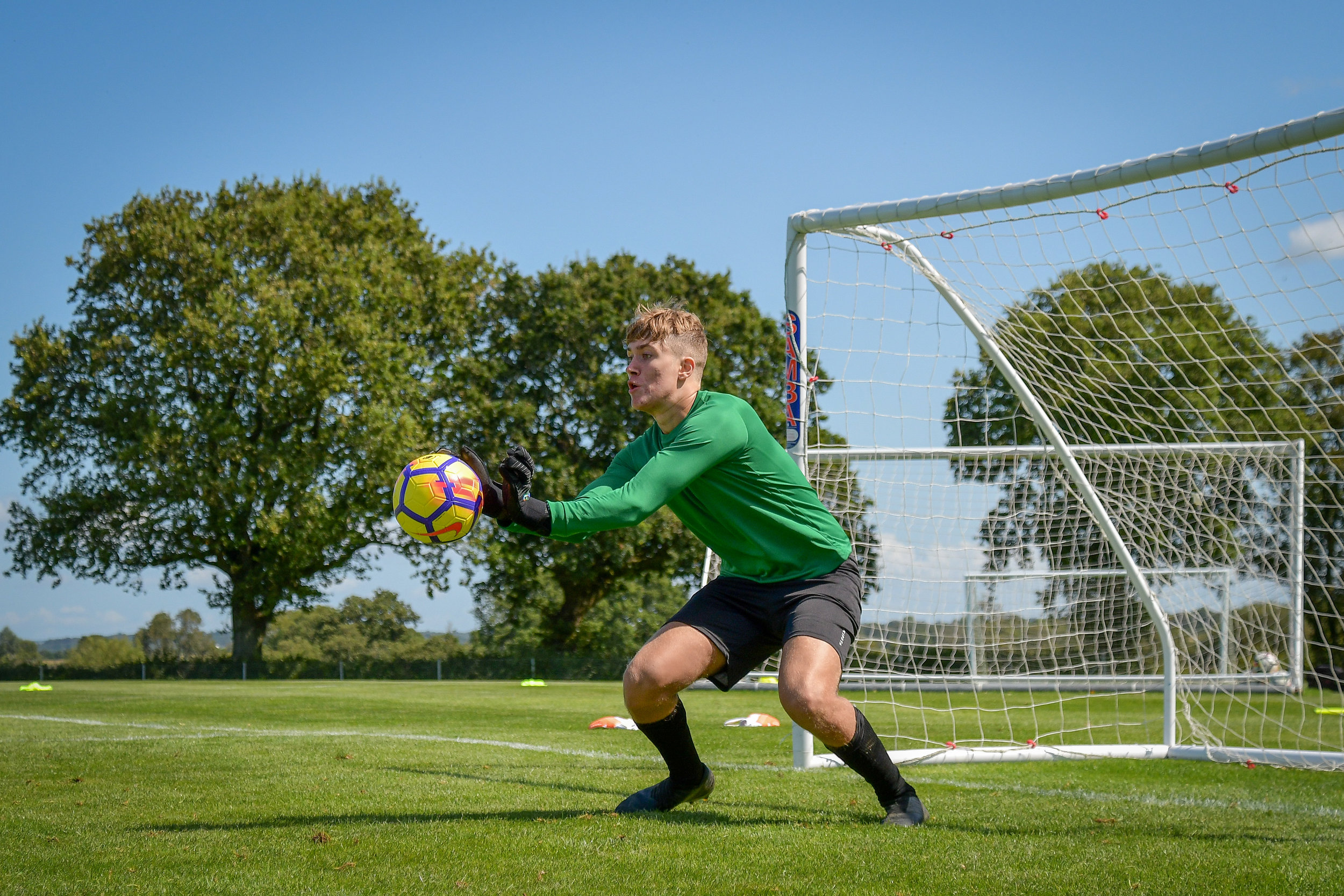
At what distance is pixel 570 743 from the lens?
8883 millimetres

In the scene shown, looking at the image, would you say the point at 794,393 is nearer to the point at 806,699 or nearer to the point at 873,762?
the point at 873,762

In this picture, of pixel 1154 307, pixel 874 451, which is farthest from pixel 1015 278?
pixel 874 451

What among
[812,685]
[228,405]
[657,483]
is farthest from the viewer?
[228,405]

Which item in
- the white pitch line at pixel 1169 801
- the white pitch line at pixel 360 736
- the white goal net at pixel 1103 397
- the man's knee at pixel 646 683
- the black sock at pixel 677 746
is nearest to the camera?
the man's knee at pixel 646 683

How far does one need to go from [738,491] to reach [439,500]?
1.35 m

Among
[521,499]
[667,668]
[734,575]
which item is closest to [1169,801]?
[734,575]

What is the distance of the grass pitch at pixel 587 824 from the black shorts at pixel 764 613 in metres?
0.76

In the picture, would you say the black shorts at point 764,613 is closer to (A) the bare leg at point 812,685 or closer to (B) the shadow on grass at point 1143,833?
(A) the bare leg at point 812,685

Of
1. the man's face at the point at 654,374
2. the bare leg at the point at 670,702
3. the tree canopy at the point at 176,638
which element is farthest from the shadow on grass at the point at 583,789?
the tree canopy at the point at 176,638

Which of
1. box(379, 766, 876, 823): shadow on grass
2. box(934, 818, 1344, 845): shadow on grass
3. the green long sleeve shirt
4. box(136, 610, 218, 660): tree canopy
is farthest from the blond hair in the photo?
box(136, 610, 218, 660): tree canopy

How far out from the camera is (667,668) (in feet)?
14.8

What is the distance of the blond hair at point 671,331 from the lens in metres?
4.55

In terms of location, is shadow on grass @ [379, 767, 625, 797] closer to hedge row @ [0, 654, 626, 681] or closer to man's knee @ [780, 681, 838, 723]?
man's knee @ [780, 681, 838, 723]

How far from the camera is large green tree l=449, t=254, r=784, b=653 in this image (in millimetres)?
29641
